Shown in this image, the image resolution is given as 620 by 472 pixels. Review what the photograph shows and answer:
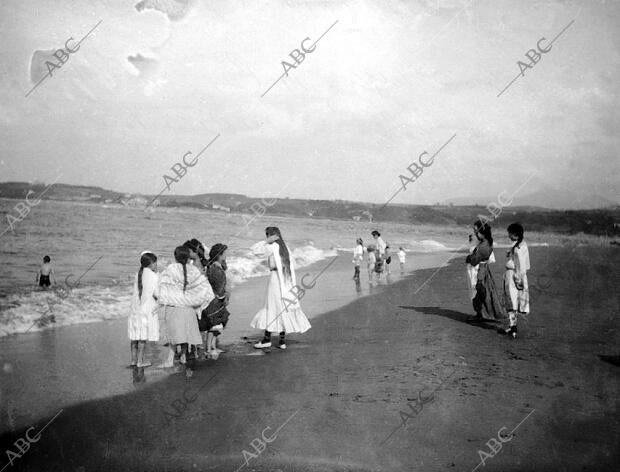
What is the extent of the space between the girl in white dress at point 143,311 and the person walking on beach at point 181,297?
12.0 inches

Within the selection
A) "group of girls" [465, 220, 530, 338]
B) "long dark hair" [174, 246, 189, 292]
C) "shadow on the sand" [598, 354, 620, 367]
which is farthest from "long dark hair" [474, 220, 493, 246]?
"long dark hair" [174, 246, 189, 292]

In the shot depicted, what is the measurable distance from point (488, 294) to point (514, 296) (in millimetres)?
862

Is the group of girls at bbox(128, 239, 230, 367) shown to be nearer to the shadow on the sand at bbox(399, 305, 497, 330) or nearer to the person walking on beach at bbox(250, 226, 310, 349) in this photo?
the person walking on beach at bbox(250, 226, 310, 349)

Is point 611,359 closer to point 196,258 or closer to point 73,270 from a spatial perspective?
point 196,258

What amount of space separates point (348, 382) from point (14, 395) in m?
3.62

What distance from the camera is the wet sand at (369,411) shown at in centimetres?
380

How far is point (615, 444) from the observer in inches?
154

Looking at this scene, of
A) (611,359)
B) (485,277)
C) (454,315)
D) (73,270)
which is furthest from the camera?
(73,270)

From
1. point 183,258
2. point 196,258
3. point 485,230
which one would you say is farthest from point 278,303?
point 485,230

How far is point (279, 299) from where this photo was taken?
23.0ft

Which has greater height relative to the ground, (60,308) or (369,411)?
(60,308)

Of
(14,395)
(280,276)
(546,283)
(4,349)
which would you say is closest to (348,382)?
(280,276)

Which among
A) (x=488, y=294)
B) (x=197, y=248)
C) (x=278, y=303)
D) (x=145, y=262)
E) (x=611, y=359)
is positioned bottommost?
(x=611, y=359)

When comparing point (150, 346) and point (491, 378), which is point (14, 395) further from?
point (491, 378)
